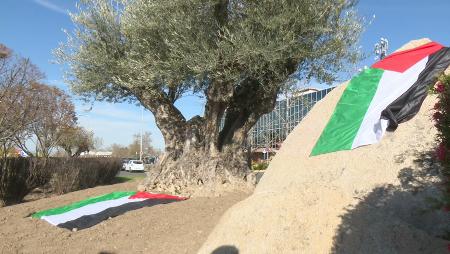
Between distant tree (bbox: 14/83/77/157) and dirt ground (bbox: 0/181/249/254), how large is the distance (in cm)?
1528

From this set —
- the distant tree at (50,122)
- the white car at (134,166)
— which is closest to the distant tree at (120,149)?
the white car at (134,166)

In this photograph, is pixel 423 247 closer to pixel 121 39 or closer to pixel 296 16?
pixel 296 16

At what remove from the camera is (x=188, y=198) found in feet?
31.4

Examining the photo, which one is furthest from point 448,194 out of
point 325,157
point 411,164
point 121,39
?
point 121,39

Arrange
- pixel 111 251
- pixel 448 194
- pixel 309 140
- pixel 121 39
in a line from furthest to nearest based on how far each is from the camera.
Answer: pixel 121 39, pixel 309 140, pixel 111 251, pixel 448 194

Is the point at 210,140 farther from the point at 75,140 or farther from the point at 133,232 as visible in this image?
the point at 75,140

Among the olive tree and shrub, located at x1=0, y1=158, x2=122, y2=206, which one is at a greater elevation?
the olive tree

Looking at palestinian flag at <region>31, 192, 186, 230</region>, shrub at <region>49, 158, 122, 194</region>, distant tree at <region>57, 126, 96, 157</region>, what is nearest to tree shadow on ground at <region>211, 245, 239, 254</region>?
palestinian flag at <region>31, 192, 186, 230</region>

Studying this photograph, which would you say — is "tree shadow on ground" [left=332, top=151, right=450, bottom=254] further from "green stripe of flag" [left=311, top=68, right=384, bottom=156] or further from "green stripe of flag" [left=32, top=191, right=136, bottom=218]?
"green stripe of flag" [left=32, top=191, right=136, bottom=218]

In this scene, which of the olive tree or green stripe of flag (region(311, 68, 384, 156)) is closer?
green stripe of flag (region(311, 68, 384, 156))

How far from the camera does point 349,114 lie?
786cm

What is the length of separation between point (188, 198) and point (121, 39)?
4.14m

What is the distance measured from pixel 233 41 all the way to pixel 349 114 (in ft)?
7.91

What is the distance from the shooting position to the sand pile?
4730 millimetres
